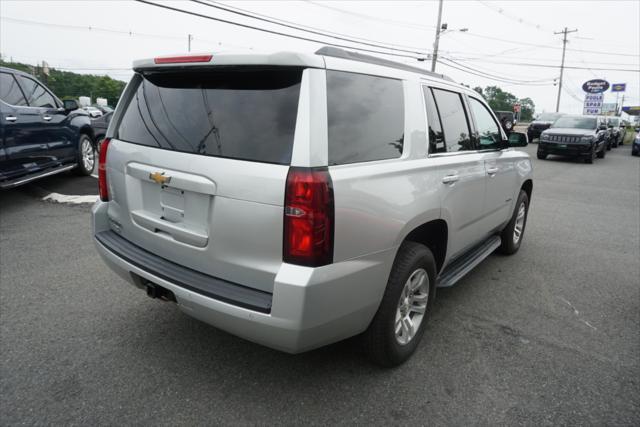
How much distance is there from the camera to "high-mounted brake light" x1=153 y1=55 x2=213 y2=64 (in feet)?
7.54

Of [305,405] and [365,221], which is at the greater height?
[365,221]

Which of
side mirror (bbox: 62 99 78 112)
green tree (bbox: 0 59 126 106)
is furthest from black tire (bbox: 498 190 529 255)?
green tree (bbox: 0 59 126 106)

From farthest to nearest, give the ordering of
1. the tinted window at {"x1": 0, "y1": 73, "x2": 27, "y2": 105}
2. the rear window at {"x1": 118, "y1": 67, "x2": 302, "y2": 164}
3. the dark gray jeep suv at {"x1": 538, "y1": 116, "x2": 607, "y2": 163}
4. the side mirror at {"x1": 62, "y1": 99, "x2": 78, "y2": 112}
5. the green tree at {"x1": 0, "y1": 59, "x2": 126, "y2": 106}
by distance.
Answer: the green tree at {"x1": 0, "y1": 59, "x2": 126, "y2": 106} < the dark gray jeep suv at {"x1": 538, "y1": 116, "x2": 607, "y2": 163} < the side mirror at {"x1": 62, "y1": 99, "x2": 78, "y2": 112} < the tinted window at {"x1": 0, "y1": 73, "x2": 27, "y2": 105} < the rear window at {"x1": 118, "y1": 67, "x2": 302, "y2": 164}

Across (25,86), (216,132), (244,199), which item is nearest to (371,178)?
(244,199)

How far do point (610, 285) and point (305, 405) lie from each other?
366 centimetres

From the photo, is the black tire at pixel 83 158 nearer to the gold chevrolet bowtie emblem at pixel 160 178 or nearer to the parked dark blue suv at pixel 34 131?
the parked dark blue suv at pixel 34 131

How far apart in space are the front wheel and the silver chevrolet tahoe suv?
19.9ft

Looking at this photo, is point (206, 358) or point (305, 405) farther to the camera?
point (206, 358)

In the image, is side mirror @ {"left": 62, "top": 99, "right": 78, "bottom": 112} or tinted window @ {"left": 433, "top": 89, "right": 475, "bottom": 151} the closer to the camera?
tinted window @ {"left": 433, "top": 89, "right": 475, "bottom": 151}

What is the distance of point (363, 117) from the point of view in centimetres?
235

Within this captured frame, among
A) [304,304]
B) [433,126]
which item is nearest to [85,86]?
[433,126]

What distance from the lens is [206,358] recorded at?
279 cm

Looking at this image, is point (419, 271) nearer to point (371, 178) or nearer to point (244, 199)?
point (371, 178)

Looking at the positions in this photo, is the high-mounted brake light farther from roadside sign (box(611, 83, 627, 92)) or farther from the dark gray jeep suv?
roadside sign (box(611, 83, 627, 92))
